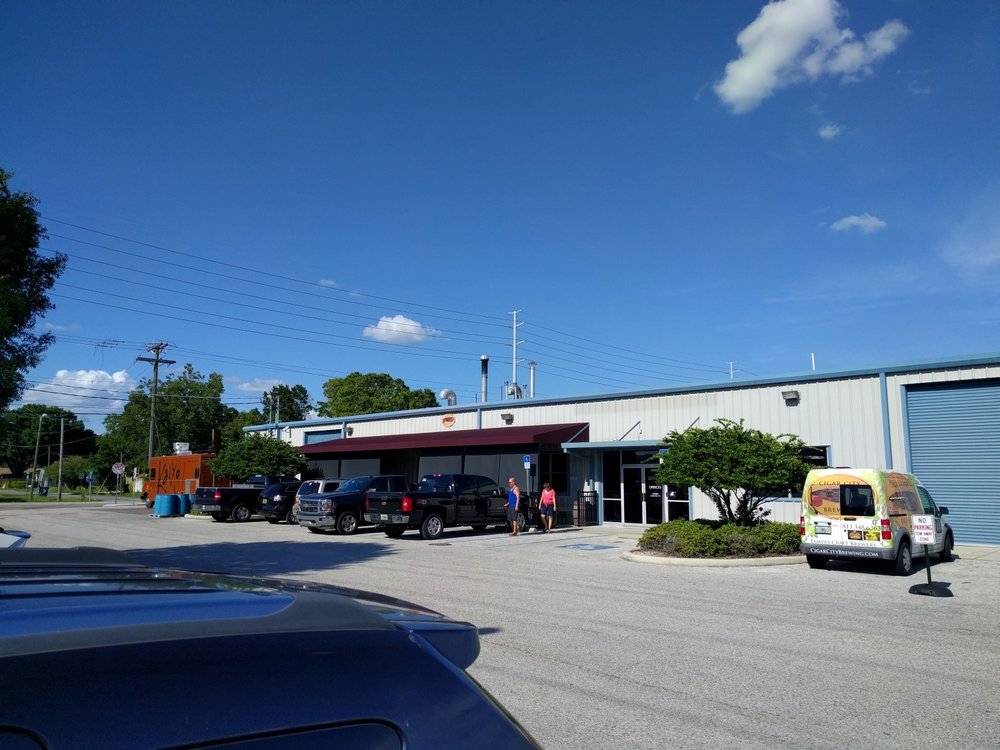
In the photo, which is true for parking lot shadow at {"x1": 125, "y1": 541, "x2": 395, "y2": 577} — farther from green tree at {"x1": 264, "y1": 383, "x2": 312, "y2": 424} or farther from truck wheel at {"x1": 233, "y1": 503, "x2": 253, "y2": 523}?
green tree at {"x1": 264, "y1": 383, "x2": 312, "y2": 424}

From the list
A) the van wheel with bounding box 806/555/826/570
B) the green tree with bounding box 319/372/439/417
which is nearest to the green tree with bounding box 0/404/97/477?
the green tree with bounding box 319/372/439/417

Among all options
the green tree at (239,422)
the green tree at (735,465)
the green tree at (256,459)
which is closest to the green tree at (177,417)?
the green tree at (239,422)

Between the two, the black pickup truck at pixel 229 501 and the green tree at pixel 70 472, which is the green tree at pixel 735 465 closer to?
the black pickup truck at pixel 229 501

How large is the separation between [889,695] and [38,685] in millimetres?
6661

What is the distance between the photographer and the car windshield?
23422 mm

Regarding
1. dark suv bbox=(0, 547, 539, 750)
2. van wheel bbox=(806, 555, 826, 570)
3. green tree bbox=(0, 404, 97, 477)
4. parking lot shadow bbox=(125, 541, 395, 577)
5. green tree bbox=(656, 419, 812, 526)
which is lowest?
parking lot shadow bbox=(125, 541, 395, 577)

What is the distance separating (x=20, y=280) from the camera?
1518cm

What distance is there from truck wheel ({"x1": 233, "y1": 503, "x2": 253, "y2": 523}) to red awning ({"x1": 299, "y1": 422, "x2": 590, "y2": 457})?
616cm

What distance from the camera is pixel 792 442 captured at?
18.4 meters

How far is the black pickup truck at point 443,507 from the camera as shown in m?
21.4

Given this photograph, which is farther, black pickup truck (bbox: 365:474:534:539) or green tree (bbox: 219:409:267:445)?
green tree (bbox: 219:409:267:445)

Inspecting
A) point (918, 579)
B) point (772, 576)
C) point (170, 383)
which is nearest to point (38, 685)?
point (772, 576)

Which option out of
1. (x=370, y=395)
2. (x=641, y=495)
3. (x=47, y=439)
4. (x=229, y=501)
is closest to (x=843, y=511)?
(x=641, y=495)

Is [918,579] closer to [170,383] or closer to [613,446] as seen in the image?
[613,446]
